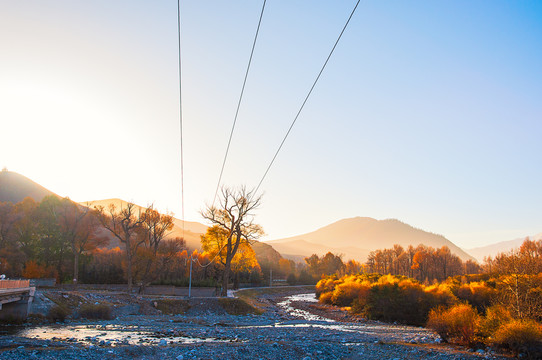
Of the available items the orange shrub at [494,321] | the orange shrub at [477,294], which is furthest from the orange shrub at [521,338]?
the orange shrub at [477,294]

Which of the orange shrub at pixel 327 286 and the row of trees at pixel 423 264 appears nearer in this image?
the orange shrub at pixel 327 286

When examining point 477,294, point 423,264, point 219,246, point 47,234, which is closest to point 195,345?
point 477,294

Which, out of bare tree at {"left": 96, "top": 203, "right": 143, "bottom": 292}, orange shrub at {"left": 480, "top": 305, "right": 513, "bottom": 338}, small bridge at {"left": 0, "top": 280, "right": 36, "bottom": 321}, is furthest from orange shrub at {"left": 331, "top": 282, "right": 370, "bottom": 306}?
small bridge at {"left": 0, "top": 280, "right": 36, "bottom": 321}

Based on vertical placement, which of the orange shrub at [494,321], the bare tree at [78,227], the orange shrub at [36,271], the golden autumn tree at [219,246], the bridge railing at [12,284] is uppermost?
the bare tree at [78,227]

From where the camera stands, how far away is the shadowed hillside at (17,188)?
143462mm

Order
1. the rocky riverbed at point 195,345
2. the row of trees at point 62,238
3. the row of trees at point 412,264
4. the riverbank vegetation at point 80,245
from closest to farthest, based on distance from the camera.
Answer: the rocky riverbed at point 195,345 → the riverbank vegetation at point 80,245 → the row of trees at point 62,238 → the row of trees at point 412,264

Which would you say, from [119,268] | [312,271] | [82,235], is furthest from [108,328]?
[312,271]

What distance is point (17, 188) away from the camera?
153 m

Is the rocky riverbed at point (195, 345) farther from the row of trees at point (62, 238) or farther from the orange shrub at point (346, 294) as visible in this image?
the orange shrub at point (346, 294)

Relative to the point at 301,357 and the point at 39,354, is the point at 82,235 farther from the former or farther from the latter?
the point at 301,357

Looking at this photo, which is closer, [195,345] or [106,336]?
[195,345]

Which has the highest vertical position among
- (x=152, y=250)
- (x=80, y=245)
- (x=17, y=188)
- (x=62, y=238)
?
(x=17, y=188)

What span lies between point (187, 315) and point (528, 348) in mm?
29291

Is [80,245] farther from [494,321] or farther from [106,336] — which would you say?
[494,321]
